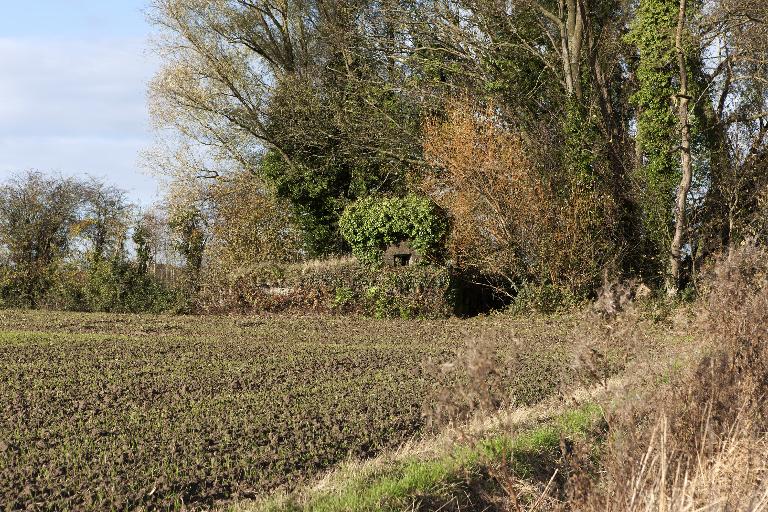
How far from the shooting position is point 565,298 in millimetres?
18328

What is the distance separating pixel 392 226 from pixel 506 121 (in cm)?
379

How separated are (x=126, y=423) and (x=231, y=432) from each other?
96 cm

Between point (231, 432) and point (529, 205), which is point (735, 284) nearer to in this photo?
point (231, 432)

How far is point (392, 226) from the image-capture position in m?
20.6

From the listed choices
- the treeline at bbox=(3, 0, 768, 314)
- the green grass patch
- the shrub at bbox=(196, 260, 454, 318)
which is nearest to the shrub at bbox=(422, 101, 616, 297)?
the treeline at bbox=(3, 0, 768, 314)

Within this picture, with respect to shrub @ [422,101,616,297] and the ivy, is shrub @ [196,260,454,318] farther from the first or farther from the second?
the ivy

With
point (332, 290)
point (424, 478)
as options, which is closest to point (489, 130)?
point (332, 290)

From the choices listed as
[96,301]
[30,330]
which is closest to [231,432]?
[30,330]

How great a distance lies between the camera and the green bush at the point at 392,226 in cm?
2020

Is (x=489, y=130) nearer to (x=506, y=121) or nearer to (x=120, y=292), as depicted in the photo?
(x=506, y=121)

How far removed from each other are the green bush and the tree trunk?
5211mm

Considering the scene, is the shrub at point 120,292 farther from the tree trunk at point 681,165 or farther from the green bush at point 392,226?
the tree trunk at point 681,165

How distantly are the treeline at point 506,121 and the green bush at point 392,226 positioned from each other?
101 mm

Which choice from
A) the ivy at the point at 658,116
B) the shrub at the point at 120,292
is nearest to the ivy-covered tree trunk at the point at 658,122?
the ivy at the point at 658,116
